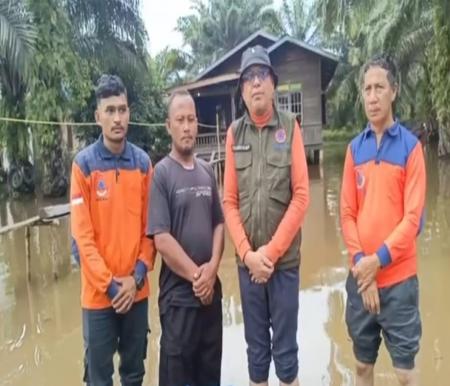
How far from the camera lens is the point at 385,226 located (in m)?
2.59

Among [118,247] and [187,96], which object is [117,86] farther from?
[118,247]

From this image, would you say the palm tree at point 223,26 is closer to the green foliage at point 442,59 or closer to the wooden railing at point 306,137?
the wooden railing at point 306,137

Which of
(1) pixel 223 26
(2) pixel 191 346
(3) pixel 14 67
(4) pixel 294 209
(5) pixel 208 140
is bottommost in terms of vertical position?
(2) pixel 191 346

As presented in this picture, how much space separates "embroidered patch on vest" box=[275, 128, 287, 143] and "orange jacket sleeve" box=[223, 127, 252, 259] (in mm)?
244

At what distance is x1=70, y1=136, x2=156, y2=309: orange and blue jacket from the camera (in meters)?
2.69

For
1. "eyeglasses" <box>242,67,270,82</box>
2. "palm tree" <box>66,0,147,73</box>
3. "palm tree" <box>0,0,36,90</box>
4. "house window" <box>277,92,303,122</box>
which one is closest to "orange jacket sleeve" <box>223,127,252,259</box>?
"eyeglasses" <box>242,67,270,82</box>

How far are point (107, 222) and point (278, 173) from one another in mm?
917

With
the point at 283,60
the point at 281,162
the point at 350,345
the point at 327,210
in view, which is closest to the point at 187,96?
the point at 281,162

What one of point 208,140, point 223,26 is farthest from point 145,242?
point 223,26

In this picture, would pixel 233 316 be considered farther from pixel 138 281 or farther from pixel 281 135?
pixel 281 135

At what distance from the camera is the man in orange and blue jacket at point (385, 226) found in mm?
2539

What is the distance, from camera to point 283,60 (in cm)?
1955

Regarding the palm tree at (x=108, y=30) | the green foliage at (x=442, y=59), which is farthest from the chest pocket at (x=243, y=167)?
the palm tree at (x=108, y=30)

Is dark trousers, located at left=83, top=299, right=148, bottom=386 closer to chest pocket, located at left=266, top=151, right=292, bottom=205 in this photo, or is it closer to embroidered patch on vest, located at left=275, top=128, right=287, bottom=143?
chest pocket, located at left=266, top=151, right=292, bottom=205
